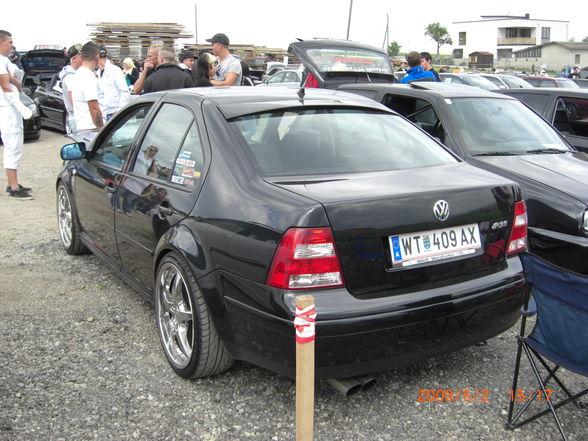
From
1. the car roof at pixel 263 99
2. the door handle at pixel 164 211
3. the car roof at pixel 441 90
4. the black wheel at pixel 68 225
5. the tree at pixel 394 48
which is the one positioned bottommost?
the black wheel at pixel 68 225

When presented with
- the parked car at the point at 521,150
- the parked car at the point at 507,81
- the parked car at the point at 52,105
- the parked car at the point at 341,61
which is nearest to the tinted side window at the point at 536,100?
the parked car at the point at 521,150

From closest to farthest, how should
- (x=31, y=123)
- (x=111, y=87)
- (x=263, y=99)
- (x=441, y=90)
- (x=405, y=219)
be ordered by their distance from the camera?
(x=405, y=219)
(x=263, y=99)
(x=441, y=90)
(x=111, y=87)
(x=31, y=123)

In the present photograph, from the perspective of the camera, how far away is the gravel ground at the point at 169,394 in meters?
2.79

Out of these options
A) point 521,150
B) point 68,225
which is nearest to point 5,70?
point 68,225

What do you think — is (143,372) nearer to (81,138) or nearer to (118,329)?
(118,329)

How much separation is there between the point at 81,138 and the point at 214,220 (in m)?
3.32

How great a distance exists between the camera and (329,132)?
3.38 metres

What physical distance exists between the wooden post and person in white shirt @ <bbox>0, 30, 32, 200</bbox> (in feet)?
20.8

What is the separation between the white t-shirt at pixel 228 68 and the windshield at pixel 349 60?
1.17 m

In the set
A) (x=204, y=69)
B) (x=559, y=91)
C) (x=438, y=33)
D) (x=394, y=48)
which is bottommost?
(x=559, y=91)

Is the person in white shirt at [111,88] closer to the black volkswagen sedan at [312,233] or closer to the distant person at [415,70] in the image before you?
the distant person at [415,70]

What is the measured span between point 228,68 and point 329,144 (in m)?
5.41

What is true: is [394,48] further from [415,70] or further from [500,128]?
[500,128]

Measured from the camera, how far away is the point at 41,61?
16.6m
